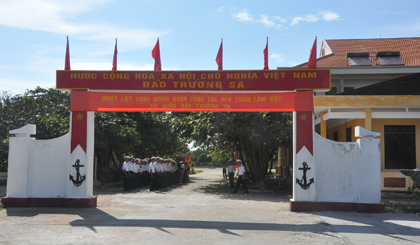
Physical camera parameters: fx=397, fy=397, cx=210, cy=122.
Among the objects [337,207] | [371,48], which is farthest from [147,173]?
[371,48]

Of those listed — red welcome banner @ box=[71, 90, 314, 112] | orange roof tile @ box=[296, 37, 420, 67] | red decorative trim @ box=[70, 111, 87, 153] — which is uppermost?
orange roof tile @ box=[296, 37, 420, 67]

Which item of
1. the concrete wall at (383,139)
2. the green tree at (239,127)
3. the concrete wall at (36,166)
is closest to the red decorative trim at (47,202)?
the concrete wall at (36,166)

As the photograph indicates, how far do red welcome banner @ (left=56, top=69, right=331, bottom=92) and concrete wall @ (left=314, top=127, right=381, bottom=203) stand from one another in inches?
66.9

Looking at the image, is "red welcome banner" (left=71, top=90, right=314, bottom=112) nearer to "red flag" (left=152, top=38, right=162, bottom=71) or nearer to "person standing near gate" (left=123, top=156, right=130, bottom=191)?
"red flag" (left=152, top=38, right=162, bottom=71)

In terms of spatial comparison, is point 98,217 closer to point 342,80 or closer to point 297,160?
point 297,160

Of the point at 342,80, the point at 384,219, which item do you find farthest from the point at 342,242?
the point at 342,80

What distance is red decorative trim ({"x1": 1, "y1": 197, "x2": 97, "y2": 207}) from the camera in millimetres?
11188

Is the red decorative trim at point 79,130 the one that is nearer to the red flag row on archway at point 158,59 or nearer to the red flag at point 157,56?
the red flag row on archway at point 158,59

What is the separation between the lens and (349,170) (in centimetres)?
1106

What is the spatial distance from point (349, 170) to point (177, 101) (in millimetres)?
5214

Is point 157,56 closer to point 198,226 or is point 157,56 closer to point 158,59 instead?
point 158,59

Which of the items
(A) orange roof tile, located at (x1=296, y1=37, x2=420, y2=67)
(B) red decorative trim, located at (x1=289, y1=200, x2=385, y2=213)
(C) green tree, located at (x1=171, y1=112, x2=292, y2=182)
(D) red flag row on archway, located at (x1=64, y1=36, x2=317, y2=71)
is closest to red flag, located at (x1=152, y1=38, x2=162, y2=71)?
(D) red flag row on archway, located at (x1=64, y1=36, x2=317, y2=71)

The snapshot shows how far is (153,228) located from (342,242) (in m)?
3.78

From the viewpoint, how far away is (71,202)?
1124 cm
